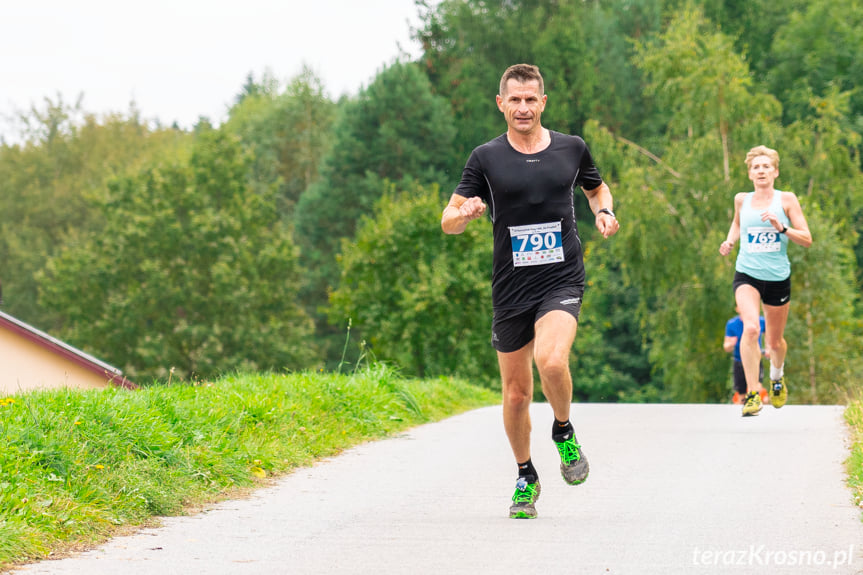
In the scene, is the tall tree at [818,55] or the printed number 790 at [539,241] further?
the tall tree at [818,55]

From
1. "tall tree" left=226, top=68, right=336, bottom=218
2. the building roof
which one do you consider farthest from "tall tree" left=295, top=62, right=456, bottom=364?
the building roof

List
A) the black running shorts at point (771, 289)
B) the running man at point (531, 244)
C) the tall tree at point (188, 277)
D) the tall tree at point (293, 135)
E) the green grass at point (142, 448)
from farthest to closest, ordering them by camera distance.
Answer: the tall tree at point (293, 135) → the tall tree at point (188, 277) → the black running shorts at point (771, 289) → the running man at point (531, 244) → the green grass at point (142, 448)

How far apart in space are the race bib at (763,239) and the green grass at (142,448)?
3.85m

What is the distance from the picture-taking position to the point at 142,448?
7.27 m

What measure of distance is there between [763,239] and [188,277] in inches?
1609

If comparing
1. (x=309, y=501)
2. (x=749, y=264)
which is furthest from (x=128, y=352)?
(x=309, y=501)

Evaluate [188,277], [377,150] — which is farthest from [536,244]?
[377,150]

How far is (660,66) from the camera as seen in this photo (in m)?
36.6

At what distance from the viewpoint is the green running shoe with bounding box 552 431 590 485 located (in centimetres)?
652

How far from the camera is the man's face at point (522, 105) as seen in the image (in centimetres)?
656

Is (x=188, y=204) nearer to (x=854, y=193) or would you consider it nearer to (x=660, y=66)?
(x=660, y=66)

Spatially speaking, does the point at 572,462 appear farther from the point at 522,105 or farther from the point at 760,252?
the point at 760,252

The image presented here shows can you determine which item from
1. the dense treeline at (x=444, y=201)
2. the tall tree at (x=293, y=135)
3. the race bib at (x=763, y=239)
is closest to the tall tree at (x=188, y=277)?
the dense treeline at (x=444, y=201)

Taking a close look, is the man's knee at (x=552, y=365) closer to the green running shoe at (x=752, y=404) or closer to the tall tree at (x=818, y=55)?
the green running shoe at (x=752, y=404)
